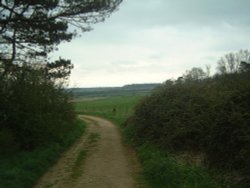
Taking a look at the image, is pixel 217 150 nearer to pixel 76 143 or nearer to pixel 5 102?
pixel 5 102

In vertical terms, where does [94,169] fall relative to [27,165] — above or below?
below

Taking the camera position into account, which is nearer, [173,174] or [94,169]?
[173,174]

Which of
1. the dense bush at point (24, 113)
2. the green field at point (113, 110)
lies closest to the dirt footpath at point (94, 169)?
the dense bush at point (24, 113)

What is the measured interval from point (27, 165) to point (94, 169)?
7.37 ft

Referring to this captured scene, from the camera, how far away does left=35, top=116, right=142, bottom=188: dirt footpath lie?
1299cm

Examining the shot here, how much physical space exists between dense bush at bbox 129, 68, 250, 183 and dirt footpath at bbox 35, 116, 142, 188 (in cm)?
181

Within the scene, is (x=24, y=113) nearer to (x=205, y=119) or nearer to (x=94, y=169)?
(x=94, y=169)

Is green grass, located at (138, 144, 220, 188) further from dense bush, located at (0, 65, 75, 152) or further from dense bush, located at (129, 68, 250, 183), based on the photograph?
dense bush, located at (0, 65, 75, 152)

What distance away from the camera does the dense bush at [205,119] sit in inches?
469

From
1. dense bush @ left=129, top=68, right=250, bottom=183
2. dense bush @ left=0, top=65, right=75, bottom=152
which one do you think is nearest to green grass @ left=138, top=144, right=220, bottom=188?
dense bush @ left=129, top=68, right=250, bottom=183

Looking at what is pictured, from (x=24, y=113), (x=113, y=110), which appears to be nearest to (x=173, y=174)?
(x=24, y=113)

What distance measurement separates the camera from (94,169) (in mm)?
15227

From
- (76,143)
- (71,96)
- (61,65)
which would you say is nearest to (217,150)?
(76,143)

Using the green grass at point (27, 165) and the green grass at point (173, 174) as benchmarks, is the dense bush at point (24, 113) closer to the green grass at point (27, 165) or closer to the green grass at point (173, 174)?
the green grass at point (27, 165)
